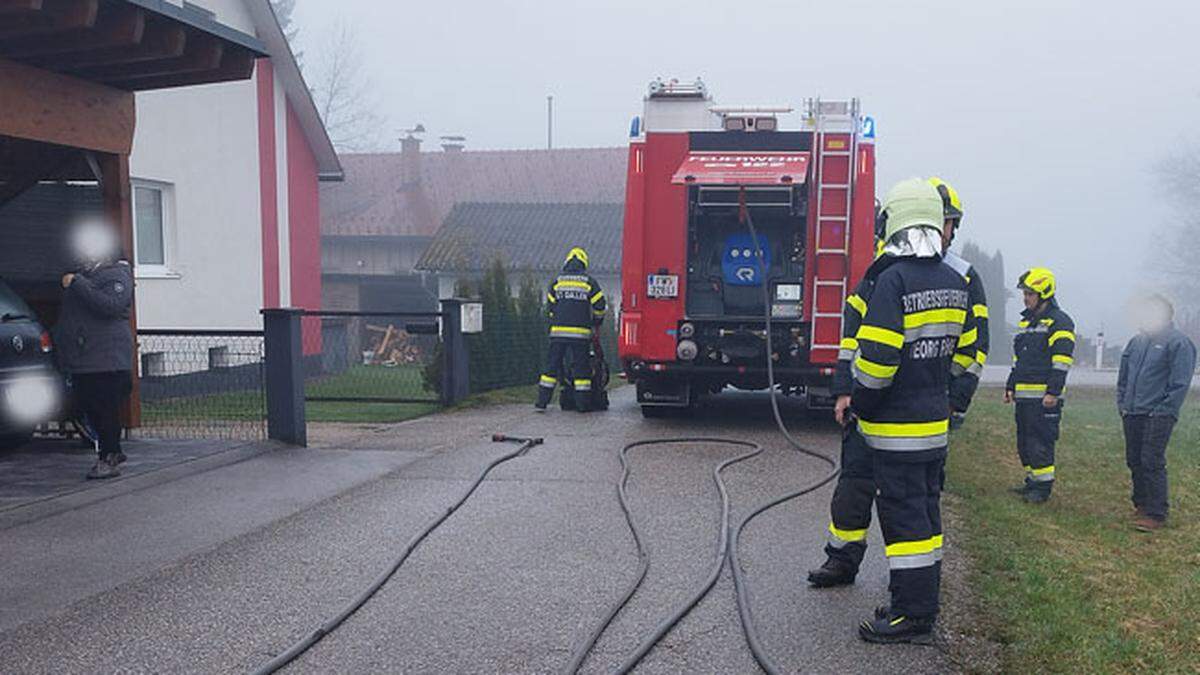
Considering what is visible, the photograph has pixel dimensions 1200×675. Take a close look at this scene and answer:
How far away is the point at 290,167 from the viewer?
17703mm

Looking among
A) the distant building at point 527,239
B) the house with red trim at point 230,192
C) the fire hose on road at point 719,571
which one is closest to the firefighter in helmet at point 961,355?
the fire hose on road at point 719,571

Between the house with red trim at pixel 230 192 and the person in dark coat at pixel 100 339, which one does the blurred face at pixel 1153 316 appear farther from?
the house with red trim at pixel 230 192

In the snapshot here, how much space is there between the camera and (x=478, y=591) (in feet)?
15.9

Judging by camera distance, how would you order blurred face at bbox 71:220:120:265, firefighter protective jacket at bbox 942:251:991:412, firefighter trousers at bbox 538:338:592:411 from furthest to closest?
firefighter trousers at bbox 538:338:592:411, blurred face at bbox 71:220:120:265, firefighter protective jacket at bbox 942:251:991:412

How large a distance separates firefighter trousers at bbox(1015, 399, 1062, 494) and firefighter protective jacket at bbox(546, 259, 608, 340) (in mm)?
5131

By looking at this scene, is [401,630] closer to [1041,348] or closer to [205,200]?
[1041,348]

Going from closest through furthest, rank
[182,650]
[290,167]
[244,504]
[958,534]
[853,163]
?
[182,650] → [958,534] → [244,504] → [853,163] → [290,167]

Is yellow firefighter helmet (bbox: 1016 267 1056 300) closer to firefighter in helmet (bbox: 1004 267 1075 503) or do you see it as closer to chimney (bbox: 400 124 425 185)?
firefighter in helmet (bbox: 1004 267 1075 503)

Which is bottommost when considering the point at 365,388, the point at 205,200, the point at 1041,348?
the point at 365,388

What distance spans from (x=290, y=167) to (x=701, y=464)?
12.0 metres

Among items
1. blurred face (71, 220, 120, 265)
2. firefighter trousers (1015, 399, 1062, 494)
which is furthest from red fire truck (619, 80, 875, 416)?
blurred face (71, 220, 120, 265)

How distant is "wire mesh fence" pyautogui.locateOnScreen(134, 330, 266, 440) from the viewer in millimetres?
9445

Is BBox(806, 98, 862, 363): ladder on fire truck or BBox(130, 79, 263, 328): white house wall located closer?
BBox(806, 98, 862, 363): ladder on fire truck

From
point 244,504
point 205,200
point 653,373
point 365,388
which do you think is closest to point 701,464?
point 653,373
